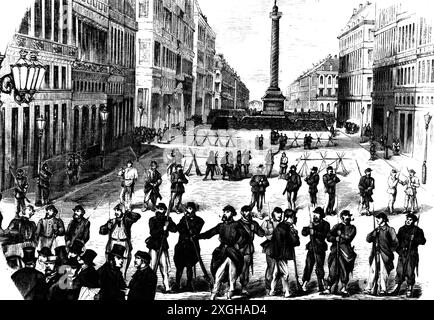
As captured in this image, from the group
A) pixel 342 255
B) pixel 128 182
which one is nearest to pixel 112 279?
pixel 128 182

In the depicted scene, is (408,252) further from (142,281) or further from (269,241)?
(142,281)

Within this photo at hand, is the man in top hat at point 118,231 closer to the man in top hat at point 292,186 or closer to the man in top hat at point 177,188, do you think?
the man in top hat at point 177,188

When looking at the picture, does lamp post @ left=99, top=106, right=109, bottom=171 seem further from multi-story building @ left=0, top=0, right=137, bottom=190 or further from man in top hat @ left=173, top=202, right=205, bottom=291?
man in top hat @ left=173, top=202, right=205, bottom=291

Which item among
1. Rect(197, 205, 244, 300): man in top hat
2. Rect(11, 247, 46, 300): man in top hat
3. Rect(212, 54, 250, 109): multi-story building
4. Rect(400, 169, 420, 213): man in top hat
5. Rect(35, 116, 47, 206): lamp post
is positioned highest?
Rect(212, 54, 250, 109): multi-story building

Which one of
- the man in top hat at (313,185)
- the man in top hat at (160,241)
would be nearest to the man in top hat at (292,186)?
the man in top hat at (313,185)

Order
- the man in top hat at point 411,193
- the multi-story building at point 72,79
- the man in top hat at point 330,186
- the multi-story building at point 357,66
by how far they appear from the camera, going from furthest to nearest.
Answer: the multi-story building at point 357,66, the man in top hat at point 411,193, the man in top hat at point 330,186, the multi-story building at point 72,79

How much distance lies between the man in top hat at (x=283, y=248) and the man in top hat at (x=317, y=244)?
27 centimetres

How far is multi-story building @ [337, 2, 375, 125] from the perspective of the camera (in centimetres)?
1318

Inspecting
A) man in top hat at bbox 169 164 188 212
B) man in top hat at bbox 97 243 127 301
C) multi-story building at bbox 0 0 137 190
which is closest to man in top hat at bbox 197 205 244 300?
man in top hat at bbox 169 164 188 212

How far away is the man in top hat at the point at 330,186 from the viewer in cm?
1260

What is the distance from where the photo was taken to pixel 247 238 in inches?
454

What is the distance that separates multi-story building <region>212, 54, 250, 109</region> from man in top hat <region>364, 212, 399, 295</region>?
383 cm

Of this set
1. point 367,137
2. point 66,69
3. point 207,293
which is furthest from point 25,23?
point 367,137
